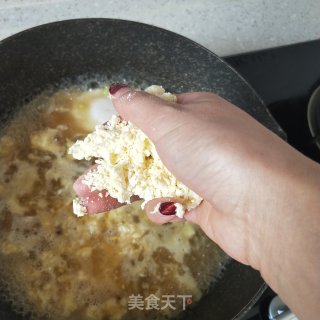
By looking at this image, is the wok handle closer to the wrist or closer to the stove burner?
the wrist

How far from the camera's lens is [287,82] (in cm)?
105

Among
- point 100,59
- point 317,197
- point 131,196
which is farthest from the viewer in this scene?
point 100,59

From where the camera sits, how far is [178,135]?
631mm

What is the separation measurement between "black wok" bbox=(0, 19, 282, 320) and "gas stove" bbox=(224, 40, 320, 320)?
0.13 metres

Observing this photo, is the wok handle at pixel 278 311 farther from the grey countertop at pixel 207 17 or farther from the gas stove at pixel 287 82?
the grey countertop at pixel 207 17

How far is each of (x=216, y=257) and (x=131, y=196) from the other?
28 cm

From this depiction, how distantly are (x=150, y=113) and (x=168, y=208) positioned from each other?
0.19m

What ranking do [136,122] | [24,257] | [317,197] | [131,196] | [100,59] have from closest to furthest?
[317,197] < [136,122] < [131,196] < [24,257] < [100,59]

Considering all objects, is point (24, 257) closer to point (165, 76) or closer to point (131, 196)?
point (131, 196)

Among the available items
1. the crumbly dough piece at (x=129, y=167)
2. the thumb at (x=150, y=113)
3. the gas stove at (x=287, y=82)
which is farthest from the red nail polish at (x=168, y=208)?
the gas stove at (x=287, y=82)

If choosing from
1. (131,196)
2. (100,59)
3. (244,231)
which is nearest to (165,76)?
(100,59)

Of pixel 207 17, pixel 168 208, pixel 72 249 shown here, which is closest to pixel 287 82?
pixel 207 17

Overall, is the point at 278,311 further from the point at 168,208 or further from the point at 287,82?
the point at 287,82

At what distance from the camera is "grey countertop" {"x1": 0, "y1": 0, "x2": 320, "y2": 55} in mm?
1029
